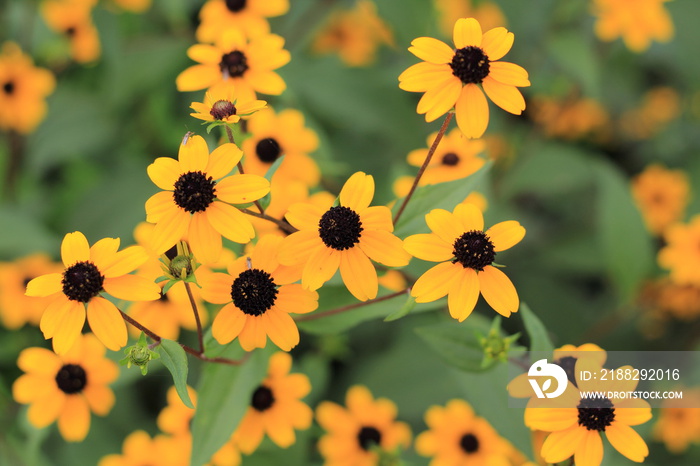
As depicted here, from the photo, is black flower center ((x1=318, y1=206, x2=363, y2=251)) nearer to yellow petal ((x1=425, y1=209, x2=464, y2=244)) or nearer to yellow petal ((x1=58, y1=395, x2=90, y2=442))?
yellow petal ((x1=425, y1=209, x2=464, y2=244))

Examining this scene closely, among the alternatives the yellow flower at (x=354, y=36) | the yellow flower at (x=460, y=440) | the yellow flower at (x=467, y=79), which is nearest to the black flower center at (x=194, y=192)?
the yellow flower at (x=467, y=79)

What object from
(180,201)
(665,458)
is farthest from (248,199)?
(665,458)

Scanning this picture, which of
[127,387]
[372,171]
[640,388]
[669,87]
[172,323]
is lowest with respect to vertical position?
[127,387]

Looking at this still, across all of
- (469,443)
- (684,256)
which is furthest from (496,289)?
(684,256)

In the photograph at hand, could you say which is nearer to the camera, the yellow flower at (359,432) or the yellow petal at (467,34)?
the yellow petal at (467,34)

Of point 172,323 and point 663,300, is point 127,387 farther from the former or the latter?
point 663,300

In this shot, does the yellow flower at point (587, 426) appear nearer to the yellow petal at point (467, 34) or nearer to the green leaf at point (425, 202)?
the green leaf at point (425, 202)

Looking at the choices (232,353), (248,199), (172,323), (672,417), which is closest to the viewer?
(248,199)
